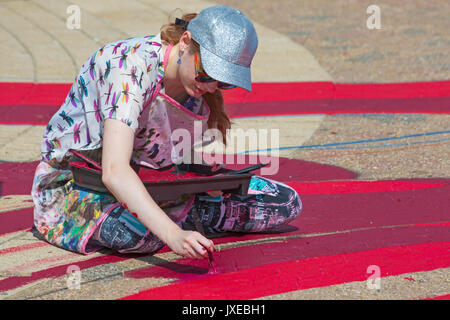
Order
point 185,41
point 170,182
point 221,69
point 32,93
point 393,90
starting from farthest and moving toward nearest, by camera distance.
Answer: point 393,90, point 32,93, point 170,182, point 185,41, point 221,69

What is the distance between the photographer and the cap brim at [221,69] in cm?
297

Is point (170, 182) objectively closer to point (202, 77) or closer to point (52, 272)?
point (202, 77)

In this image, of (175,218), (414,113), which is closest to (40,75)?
(414,113)

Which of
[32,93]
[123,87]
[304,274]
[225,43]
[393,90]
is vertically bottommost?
[304,274]

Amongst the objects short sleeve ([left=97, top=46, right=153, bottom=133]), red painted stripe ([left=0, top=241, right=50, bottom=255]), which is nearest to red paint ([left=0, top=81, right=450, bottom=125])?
red painted stripe ([left=0, top=241, right=50, bottom=255])

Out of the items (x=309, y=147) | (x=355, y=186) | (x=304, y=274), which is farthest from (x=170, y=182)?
(x=309, y=147)

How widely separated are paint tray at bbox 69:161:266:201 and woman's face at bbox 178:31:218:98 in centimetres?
40

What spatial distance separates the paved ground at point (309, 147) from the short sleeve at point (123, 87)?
0.72 metres

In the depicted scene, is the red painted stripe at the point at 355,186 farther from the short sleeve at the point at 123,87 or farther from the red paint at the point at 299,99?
the red paint at the point at 299,99

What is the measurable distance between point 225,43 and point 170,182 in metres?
0.65

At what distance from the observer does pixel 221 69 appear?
9.80 ft

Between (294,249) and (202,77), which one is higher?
(202,77)

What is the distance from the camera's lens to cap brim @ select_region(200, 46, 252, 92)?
2.97m

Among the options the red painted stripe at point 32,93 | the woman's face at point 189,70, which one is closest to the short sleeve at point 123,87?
the woman's face at point 189,70
